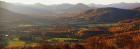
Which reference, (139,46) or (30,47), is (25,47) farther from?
(139,46)

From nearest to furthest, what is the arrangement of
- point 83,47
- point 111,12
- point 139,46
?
point 139,46 → point 83,47 → point 111,12

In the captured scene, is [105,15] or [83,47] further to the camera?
[105,15]

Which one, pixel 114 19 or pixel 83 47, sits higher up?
pixel 83 47

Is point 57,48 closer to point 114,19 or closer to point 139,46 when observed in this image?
point 139,46

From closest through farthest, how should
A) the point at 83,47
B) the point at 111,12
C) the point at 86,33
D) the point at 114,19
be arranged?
the point at 83,47 → the point at 86,33 → the point at 114,19 → the point at 111,12

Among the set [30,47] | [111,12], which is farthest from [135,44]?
[111,12]

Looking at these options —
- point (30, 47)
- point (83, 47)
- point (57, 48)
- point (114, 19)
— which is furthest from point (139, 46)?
point (114, 19)

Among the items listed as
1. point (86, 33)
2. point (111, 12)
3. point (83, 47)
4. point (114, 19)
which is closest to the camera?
point (83, 47)

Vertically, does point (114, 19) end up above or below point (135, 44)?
below

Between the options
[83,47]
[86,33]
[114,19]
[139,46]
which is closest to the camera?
[139,46]
